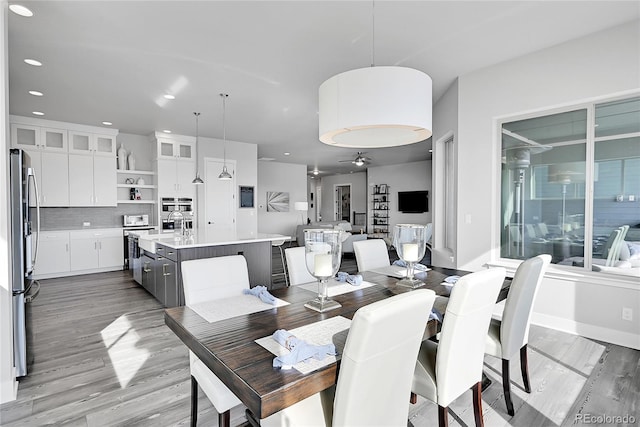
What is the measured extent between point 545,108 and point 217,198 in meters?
6.00

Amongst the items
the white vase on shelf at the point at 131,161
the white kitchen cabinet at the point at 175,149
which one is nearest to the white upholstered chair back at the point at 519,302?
the white kitchen cabinet at the point at 175,149

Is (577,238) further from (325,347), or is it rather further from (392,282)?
(325,347)

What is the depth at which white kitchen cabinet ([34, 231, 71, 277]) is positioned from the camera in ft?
18.3

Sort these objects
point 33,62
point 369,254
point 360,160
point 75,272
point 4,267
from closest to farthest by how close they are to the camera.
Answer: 1. point 4,267
2. point 369,254
3. point 33,62
4. point 75,272
5. point 360,160

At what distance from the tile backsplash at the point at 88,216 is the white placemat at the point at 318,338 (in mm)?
6274

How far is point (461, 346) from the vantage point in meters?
1.54

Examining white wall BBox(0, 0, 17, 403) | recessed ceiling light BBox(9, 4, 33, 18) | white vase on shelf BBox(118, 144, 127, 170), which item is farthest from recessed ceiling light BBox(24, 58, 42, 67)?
white vase on shelf BBox(118, 144, 127, 170)

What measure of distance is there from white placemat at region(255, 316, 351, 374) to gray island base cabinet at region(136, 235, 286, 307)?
7.97ft

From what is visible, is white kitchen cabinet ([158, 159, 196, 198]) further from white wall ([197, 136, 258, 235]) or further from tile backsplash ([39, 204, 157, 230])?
tile backsplash ([39, 204, 157, 230])

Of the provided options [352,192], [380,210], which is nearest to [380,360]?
[380,210]

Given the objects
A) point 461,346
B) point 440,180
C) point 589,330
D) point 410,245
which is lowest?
point 589,330

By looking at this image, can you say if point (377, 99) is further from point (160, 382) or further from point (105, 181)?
point (105, 181)

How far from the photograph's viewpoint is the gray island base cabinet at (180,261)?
3.59 m

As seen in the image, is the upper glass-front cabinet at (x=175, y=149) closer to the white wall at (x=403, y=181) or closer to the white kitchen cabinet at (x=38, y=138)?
the white kitchen cabinet at (x=38, y=138)
